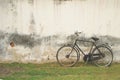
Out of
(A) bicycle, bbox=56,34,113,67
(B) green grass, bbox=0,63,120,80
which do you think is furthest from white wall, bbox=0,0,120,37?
(B) green grass, bbox=0,63,120,80

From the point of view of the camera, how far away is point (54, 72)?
1305 cm

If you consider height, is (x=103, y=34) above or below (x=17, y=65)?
above

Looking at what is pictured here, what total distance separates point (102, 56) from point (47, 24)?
2518mm

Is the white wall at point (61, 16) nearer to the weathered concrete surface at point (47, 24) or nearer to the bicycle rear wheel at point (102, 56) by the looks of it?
the weathered concrete surface at point (47, 24)

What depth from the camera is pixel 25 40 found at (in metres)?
14.0

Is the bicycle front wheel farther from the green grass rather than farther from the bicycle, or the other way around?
the green grass

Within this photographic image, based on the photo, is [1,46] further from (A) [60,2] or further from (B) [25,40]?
(A) [60,2]

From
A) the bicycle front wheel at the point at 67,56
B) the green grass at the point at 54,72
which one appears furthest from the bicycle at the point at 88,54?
the green grass at the point at 54,72

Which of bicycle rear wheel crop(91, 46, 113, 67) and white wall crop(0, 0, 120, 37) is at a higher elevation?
white wall crop(0, 0, 120, 37)

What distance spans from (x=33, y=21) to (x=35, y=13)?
322 mm

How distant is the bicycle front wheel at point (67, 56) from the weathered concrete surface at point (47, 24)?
0.24 metres

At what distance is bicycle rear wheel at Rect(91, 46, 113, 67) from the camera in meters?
14.1

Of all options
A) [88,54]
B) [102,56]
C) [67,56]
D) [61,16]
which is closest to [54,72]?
[67,56]

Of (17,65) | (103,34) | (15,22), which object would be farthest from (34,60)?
(103,34)
